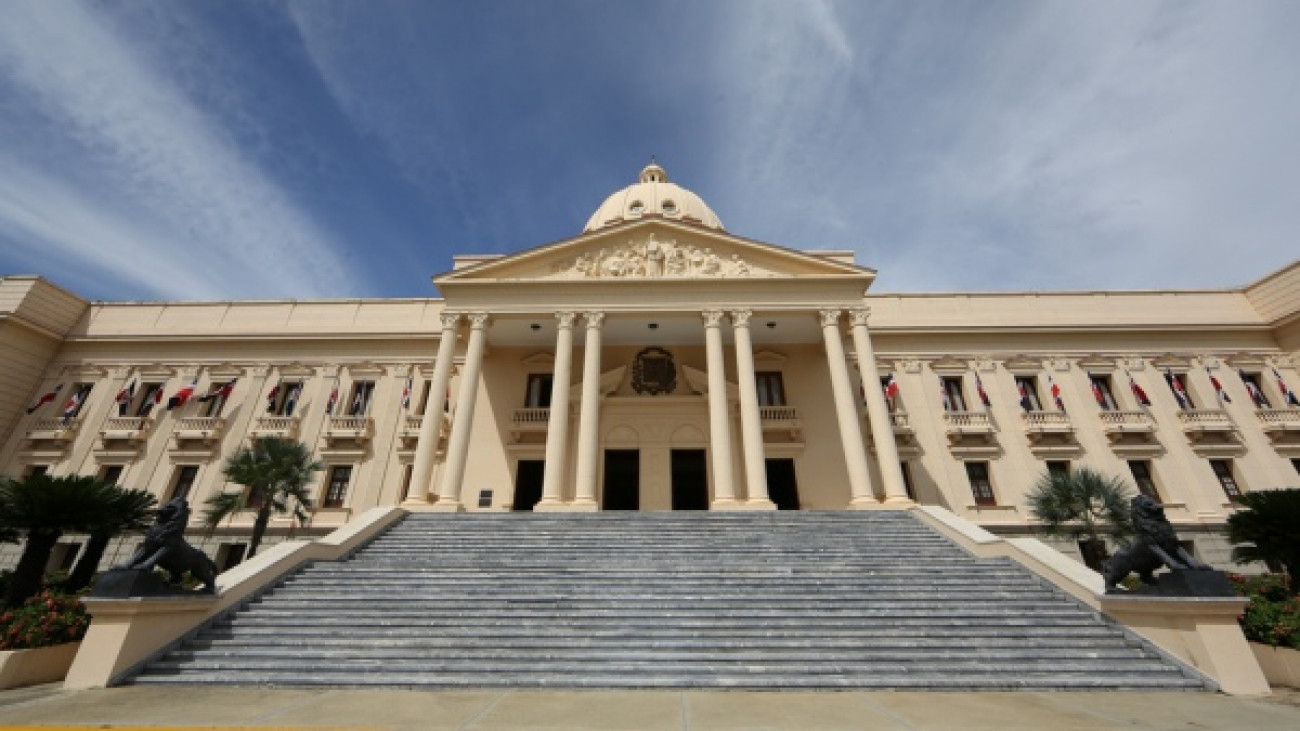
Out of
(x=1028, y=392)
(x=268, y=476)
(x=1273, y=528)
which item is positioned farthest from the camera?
(x=1028, y=392)

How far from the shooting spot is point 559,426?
58.2 feet

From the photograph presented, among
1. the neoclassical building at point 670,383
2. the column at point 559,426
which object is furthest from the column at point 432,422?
the column at point 559,426

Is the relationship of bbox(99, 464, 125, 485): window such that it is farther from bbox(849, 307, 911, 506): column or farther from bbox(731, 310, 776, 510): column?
bbox(849, 307, 911, 506): column

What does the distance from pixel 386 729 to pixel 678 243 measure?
62.6 feet

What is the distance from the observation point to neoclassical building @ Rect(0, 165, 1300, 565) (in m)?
20.3

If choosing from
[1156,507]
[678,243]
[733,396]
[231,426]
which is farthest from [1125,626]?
[231,426]

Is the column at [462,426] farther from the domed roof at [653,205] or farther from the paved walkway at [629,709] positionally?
the domed roof at [653,205]

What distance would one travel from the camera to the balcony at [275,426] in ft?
75.5

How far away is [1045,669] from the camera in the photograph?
691 centimetres

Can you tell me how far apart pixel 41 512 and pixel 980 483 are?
28.3 metres

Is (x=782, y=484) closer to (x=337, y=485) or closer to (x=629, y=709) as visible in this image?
(x=629, y=709)

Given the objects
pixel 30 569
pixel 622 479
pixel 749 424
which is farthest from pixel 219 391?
pixel 749 424

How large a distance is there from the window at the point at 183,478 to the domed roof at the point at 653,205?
970 inches

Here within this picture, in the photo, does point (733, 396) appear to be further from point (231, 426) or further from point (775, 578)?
point (231, 426)
